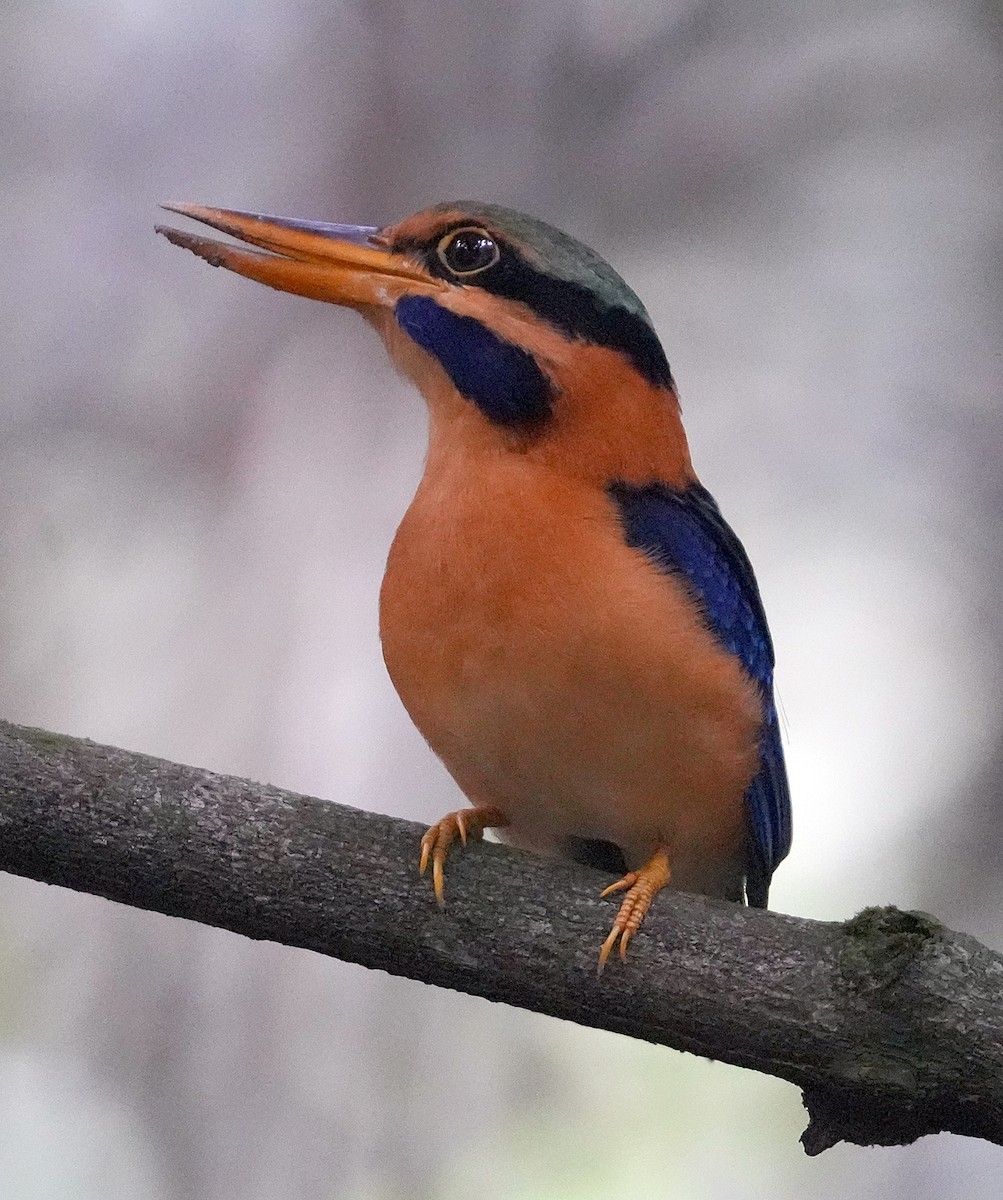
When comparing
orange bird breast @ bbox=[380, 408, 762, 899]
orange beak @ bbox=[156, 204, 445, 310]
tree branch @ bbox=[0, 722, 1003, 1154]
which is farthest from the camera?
orange beak @ bbox=[156, 204, 445, 310]

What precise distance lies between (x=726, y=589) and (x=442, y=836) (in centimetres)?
44

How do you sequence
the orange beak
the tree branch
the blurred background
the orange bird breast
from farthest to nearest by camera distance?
the blurred background → the orange beak → the orange bird breast → the tree branch

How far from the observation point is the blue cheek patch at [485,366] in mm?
Answer: 1397

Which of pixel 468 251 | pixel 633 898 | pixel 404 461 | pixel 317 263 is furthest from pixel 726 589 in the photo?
pixel 404 461

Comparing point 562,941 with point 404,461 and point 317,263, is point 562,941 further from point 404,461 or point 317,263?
point 404,461

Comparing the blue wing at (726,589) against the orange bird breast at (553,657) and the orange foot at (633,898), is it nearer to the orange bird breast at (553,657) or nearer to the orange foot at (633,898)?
the orange bird breast at (553,657)

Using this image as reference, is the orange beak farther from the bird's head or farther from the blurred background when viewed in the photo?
the blurred background

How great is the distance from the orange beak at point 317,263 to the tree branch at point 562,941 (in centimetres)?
57

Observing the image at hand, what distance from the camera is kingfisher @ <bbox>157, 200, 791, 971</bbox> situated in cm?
134

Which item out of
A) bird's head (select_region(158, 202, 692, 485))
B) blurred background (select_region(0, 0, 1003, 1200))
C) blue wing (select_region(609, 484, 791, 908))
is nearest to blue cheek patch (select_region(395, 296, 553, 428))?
bird's head (select_region(158, 202, 692, 485))

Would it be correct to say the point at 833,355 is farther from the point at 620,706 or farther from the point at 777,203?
the point at 620,706

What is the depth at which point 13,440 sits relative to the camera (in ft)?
6.99

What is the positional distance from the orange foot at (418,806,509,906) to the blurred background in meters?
0.73

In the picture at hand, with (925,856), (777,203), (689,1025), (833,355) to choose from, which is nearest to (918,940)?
(689,1025)
